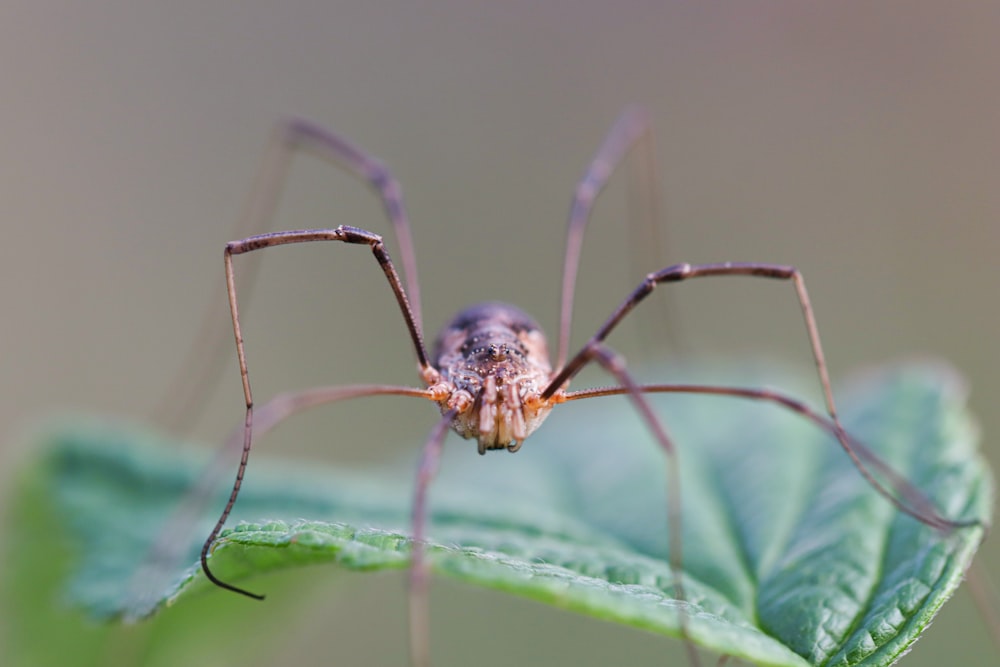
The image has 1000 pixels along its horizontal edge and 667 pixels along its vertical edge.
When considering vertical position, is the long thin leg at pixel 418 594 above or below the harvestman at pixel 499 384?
below

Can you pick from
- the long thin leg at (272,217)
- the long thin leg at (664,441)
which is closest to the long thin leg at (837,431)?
the long thin leg at (664,441)

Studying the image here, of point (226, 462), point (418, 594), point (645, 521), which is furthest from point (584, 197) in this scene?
point (418, 594)

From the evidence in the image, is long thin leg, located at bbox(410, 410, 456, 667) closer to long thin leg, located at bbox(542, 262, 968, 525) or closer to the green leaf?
the green leaf

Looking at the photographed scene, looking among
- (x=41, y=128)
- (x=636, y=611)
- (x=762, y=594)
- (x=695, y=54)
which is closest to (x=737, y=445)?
(x=762, y=594)

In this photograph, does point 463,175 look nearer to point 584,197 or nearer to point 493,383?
point 584,197

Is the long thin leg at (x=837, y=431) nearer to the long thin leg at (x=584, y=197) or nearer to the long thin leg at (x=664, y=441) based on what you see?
Result: the long thin leg at (x=664, y=441)

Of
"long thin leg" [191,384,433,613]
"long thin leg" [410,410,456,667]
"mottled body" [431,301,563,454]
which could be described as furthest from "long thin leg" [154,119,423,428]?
"long thin leg" [410,410,456,667]
